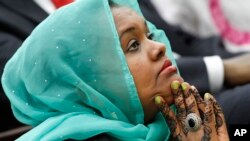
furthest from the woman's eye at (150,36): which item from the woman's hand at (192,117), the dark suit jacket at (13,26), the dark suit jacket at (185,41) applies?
the dark suit jacket at (185,41)

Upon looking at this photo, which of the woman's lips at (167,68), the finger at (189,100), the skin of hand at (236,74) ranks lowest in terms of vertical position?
the skin of hand at (236,74)

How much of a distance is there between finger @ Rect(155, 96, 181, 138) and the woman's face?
0.07 ft

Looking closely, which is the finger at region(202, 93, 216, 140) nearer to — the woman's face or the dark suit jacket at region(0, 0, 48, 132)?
the woman's face

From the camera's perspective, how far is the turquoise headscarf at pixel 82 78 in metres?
1.08

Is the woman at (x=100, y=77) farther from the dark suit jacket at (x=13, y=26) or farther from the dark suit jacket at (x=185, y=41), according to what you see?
the dark suit jacket at (x=185, y=41)

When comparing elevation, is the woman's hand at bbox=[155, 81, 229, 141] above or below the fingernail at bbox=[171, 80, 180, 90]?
below

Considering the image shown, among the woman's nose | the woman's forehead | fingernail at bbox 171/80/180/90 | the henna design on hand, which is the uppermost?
the woman's forehead

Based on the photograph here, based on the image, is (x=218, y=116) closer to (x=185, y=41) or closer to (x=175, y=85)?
(x=175, y=85)

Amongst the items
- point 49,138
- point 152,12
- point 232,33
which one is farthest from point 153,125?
point 232,33

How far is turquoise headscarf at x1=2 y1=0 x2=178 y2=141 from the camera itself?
42.4 inches

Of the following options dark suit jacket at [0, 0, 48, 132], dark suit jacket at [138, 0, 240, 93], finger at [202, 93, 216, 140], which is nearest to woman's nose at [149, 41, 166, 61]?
finger at [202, 93, 216, 140]

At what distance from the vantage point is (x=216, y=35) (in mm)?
2160

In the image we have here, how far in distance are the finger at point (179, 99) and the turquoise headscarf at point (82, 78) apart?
63mm

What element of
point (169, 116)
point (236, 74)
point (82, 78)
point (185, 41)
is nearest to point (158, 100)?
point (169, 116)
